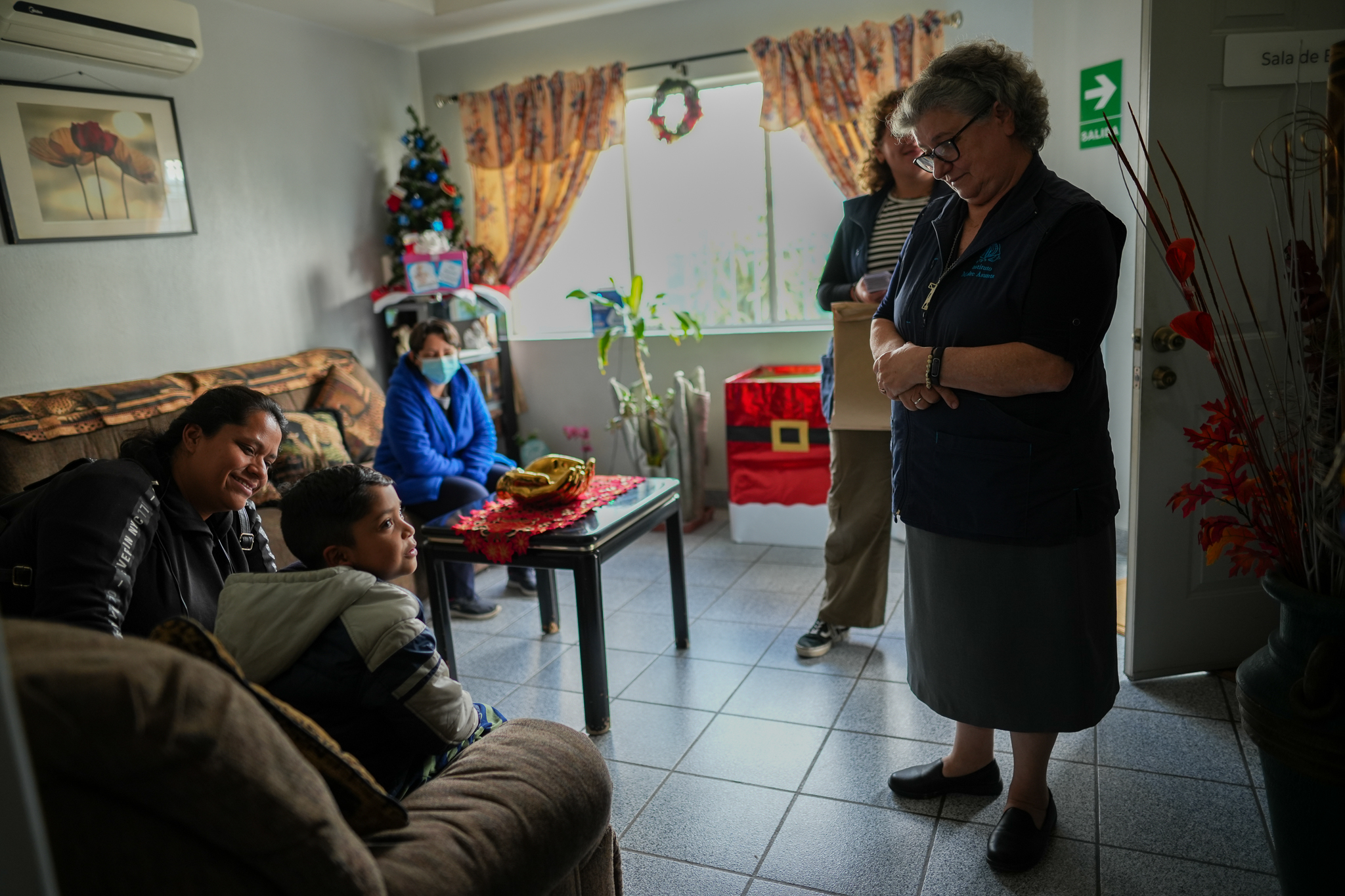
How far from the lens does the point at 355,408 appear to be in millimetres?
3889

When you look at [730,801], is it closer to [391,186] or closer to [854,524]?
[854,524]

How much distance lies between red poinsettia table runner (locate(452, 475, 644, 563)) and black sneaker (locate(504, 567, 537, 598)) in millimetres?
908

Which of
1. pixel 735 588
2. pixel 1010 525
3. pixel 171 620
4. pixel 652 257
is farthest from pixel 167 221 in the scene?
pixel 1010 525

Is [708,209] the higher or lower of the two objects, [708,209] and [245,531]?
the higher

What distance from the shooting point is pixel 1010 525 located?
160 centimetres

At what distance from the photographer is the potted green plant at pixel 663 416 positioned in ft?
14.0

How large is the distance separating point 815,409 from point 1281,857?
2.50 meters

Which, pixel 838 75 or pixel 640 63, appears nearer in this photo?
pixel 838 75

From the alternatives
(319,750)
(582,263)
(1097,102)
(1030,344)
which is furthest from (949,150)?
(582,263)

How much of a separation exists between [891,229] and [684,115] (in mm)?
2258

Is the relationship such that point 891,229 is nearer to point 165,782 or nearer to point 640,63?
point 165,782

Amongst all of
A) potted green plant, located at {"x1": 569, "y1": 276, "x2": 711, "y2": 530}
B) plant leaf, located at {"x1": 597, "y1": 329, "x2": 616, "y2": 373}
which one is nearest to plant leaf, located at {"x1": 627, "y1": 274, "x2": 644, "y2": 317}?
potted green plant, located at {"x1": 569, "y1": 276, "x2": 711, "y2": 530}

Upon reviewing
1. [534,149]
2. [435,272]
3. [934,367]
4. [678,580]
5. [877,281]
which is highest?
[534,149]

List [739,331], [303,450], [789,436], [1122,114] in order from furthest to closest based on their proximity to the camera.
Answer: [739,331], [789,436], [303,450], [1122,114]
